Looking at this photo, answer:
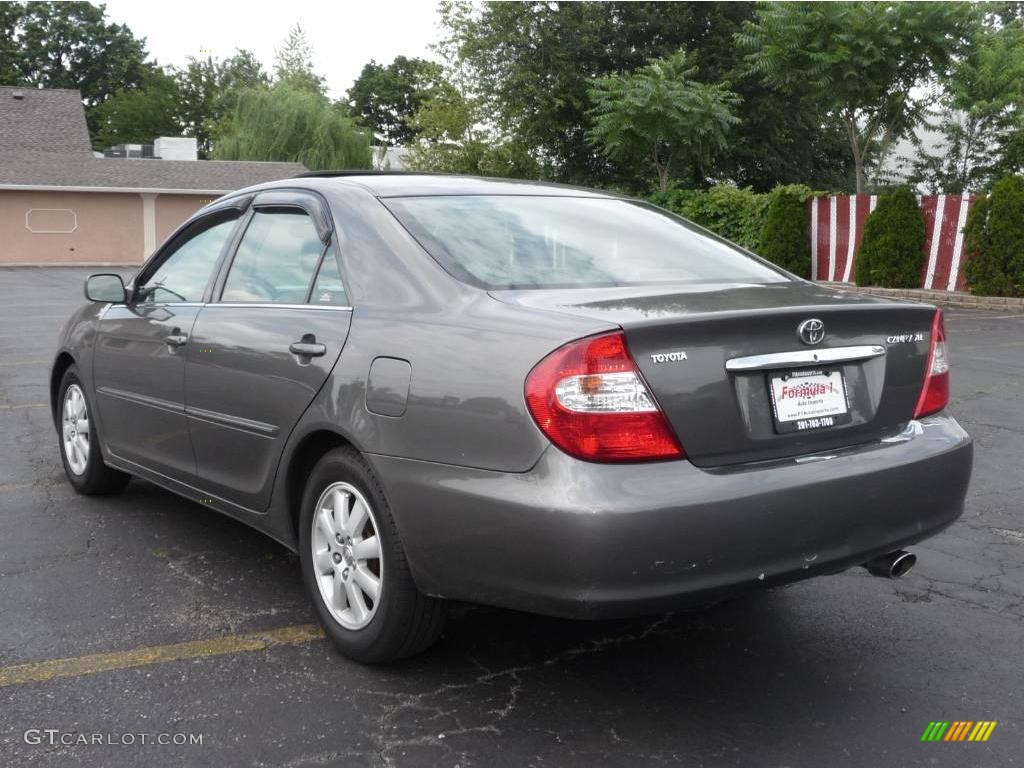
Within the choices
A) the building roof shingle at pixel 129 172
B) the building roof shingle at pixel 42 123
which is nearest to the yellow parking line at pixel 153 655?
the building roof shingle at pixel 129 172

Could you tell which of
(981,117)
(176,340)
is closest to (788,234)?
(981,117)

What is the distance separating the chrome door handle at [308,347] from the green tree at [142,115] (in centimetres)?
7079

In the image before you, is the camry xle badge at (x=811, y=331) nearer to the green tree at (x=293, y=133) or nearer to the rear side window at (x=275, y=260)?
the rear side window at (x=275, y=260)

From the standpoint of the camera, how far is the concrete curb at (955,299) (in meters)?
17.2

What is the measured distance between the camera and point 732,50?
34.4 meters

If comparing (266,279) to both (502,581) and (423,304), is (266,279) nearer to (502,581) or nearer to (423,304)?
(423,304)

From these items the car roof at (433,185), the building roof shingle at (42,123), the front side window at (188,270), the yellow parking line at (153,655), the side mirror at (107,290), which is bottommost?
the yellow parking line at (153,655)

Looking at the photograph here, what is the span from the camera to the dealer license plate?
3.02 metres

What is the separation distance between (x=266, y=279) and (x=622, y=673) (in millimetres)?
1918

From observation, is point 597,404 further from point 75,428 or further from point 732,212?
point 732,212

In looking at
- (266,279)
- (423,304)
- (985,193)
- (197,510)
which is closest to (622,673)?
(423,304)

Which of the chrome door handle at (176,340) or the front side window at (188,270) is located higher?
the front side window at (188,270)

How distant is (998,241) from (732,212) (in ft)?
23.3

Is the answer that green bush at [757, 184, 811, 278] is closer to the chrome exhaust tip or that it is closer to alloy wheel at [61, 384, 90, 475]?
alloy wheel at [61, 384, 90, 475]
